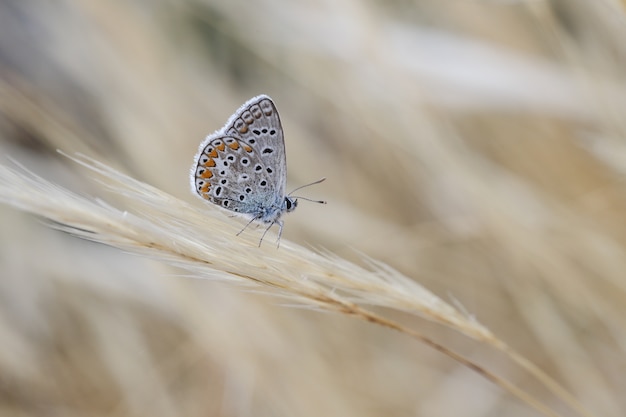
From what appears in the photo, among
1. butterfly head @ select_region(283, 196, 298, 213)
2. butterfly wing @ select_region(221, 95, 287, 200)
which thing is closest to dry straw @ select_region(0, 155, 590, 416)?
butterfly wing @ select_region(221, 95, 287, 200)

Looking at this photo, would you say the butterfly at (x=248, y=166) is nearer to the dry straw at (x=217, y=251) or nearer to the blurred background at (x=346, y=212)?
the blurred background at (x=346, y=212)

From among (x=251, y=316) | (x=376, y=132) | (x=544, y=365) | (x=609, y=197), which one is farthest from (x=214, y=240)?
(x=544, y=365)

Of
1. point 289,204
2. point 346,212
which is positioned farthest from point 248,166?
point 346,212

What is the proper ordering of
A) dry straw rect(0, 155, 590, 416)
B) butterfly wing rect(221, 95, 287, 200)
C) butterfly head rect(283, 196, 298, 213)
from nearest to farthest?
dry straw rect(0, 155, 590, 416) → butterfly wing rect(221, 95, 287, 200) → butterfly head rect(283, 196, 298, 213)

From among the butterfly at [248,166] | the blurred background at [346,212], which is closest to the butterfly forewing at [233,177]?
the butterfly at [248,166]

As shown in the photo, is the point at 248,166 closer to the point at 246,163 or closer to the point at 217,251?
the point at 246,163

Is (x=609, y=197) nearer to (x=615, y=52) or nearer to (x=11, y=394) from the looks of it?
(x=615, y=52)

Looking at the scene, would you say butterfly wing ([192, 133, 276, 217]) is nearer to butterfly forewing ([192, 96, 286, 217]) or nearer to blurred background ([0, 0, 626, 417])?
butterfly forewing ([192, 96, 286, 217])
